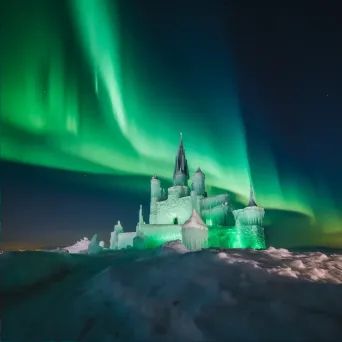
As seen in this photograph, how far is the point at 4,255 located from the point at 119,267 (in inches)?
267

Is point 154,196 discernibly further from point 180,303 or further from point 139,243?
point 180,303

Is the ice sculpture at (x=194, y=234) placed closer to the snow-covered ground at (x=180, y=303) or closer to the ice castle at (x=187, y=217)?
the ice castle at (x=187, y=217)

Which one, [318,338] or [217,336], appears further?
[217,336]

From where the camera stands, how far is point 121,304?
954cm

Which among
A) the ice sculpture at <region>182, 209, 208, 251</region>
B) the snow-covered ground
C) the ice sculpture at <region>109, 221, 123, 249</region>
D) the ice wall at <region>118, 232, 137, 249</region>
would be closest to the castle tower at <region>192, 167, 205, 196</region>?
the ice wall at <region>118, 232, 137, 249</region>

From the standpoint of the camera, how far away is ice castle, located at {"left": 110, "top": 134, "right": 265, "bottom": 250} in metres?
48.3

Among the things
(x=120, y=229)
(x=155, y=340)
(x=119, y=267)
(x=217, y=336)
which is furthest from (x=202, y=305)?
(x=120, y=229)

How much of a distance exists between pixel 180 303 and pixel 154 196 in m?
56.0

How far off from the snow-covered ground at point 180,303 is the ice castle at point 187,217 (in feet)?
99.7

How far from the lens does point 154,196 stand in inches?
2539

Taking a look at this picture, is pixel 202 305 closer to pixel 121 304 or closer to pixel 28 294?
pixel 121 304

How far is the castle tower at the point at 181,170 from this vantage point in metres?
64.4

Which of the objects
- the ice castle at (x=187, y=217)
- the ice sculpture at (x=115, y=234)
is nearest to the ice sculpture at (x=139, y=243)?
the ice castle at (x=187, y=217)

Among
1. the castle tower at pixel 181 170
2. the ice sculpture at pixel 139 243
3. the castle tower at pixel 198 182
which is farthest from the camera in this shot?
the castle tower at pixel 181 170
